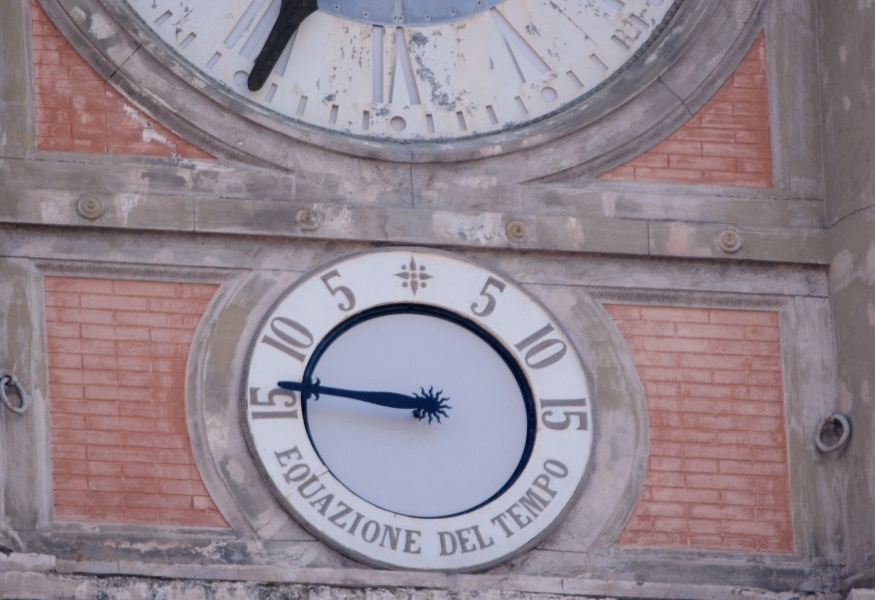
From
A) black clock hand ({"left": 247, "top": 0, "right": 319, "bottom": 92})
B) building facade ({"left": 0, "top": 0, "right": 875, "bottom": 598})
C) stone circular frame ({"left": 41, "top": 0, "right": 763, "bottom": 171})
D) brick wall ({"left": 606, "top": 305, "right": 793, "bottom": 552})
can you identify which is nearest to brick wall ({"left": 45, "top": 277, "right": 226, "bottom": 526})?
building facade ({"left": 0, "top": 0, "right": 875, "bottom": 598})

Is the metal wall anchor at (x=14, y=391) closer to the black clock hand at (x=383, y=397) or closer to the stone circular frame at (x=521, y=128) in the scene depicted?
the black clock hand at (x=383, y=397)

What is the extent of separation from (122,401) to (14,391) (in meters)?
0.46

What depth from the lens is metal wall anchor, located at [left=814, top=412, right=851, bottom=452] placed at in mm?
13727

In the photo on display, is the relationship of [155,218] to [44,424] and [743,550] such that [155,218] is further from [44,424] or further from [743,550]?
[743,550]

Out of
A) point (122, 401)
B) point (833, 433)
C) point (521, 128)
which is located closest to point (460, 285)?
point (521, 128)

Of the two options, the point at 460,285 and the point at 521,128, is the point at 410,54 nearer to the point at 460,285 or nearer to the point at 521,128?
the point at 521,128

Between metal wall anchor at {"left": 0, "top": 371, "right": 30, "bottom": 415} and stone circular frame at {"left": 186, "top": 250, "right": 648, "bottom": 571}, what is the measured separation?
685 millimetres

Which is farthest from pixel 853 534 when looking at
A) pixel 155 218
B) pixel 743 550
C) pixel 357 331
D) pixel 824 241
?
pixel 155 218

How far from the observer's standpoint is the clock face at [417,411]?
1330 cm

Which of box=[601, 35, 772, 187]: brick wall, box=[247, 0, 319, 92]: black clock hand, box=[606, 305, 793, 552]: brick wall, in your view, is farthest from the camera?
box=[601, 35, 772, 187]: brick wall

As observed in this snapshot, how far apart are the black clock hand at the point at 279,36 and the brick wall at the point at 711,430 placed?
1838mm

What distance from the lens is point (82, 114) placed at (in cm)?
1384

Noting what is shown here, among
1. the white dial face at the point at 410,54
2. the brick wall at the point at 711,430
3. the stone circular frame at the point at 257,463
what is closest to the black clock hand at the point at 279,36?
the white dial face at the point at 410,54

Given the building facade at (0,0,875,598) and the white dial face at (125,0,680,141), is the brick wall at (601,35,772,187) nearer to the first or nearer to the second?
the building facade at (0,0,875,598)
